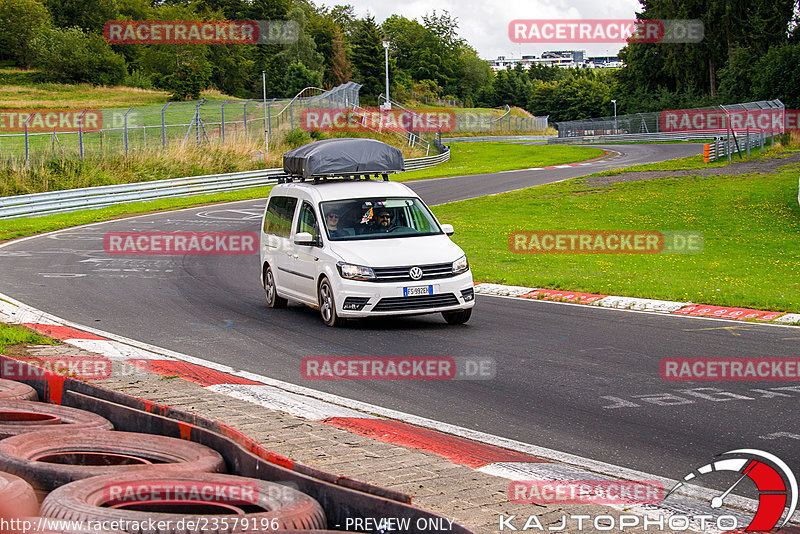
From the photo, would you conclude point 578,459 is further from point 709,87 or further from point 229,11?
point 229,11

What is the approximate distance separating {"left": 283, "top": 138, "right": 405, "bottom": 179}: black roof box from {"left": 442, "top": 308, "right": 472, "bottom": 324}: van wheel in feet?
10.9

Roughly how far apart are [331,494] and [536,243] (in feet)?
63.5

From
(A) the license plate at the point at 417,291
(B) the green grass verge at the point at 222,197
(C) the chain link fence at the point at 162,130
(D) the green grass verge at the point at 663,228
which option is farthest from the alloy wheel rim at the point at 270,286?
(C) the chain link fence at the point at 162,130

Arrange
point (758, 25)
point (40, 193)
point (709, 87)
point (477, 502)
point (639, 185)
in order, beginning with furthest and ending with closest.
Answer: point (709, 87) < point (758, 25) < point (639, 185) < point (40, 193) < point (477, 502)

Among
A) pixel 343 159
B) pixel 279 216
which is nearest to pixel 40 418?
pixel 279 216

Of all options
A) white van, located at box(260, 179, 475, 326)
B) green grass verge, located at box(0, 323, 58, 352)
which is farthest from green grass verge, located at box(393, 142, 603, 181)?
green grass verge, located at box(0, 323, 58, 352)

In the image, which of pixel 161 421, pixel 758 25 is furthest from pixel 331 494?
pixel 758 25

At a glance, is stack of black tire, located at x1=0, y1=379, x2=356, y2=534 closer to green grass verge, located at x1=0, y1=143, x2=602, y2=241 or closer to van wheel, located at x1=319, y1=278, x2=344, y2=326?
van wheel, located at x1=319, y1=278, x2=344, y2=326

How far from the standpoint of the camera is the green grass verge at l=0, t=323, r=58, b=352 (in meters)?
10.4

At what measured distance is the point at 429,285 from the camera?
470 inches

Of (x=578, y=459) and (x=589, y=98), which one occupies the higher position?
(x=589, y=98)

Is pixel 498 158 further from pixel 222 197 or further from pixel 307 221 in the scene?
pixel 307 221

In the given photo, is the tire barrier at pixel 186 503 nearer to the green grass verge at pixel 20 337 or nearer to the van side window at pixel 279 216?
the green grass verge at pixel 20 337

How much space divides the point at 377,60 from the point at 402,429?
117526 millimetres
